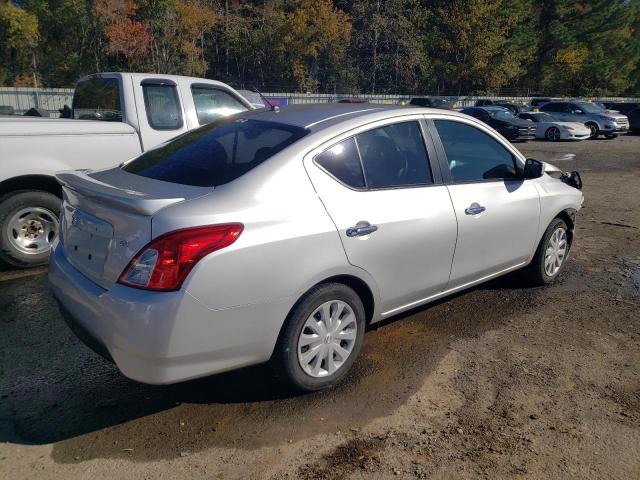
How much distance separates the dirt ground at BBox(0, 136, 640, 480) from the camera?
282cm

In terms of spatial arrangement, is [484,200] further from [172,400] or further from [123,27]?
[123,27]

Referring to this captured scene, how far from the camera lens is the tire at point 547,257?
5.14m

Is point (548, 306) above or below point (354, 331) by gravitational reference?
below

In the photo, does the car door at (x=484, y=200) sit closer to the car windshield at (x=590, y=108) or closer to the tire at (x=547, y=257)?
the tire at (x=547, y=257)

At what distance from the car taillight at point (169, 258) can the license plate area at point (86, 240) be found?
12.3 inches

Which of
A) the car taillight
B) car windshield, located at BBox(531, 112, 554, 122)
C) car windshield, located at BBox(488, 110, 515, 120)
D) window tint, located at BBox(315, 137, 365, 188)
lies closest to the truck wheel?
the car taillight

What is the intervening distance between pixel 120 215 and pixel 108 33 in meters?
45.6

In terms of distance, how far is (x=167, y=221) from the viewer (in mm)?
2771

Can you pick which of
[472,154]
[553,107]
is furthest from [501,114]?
[472,154]

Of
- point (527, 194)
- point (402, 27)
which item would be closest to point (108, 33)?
point (402, 27)

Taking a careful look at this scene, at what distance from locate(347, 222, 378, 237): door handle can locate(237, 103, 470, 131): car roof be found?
66 centimetres

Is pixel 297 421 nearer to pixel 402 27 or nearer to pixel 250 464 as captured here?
pixel 250 464

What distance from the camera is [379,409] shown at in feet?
10.9

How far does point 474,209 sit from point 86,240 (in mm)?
2660
